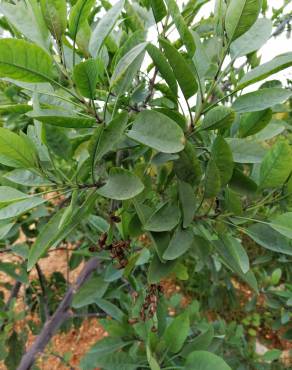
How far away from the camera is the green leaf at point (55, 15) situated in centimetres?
48

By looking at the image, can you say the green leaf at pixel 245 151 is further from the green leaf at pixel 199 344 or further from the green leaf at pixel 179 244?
the green leaf at pixel 199 344

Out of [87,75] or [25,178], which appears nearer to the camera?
[87,75]

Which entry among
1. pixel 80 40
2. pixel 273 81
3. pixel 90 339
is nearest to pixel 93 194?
pixel 80 40

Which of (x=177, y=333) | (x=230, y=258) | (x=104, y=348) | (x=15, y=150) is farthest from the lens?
(x=104, y=348)

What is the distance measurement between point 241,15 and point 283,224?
0.31m

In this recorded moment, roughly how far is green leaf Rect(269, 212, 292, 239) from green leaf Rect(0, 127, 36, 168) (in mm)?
375

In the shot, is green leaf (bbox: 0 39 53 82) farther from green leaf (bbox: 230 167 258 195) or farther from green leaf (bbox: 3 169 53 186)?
green leaf (bbox: 230 167 258 195)

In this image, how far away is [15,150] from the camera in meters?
0.53

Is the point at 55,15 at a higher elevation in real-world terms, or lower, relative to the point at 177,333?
higher

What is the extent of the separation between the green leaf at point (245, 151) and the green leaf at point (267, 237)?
117mm

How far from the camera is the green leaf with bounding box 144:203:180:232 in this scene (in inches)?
22.3

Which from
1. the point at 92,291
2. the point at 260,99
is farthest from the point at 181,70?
the point at 92,291

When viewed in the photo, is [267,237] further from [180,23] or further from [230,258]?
[180,23]

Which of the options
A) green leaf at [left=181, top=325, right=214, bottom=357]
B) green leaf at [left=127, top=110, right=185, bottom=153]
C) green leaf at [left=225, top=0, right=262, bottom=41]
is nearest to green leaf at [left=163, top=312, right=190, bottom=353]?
green leaf at [left=181, top=325, right=214, bottom=357]
